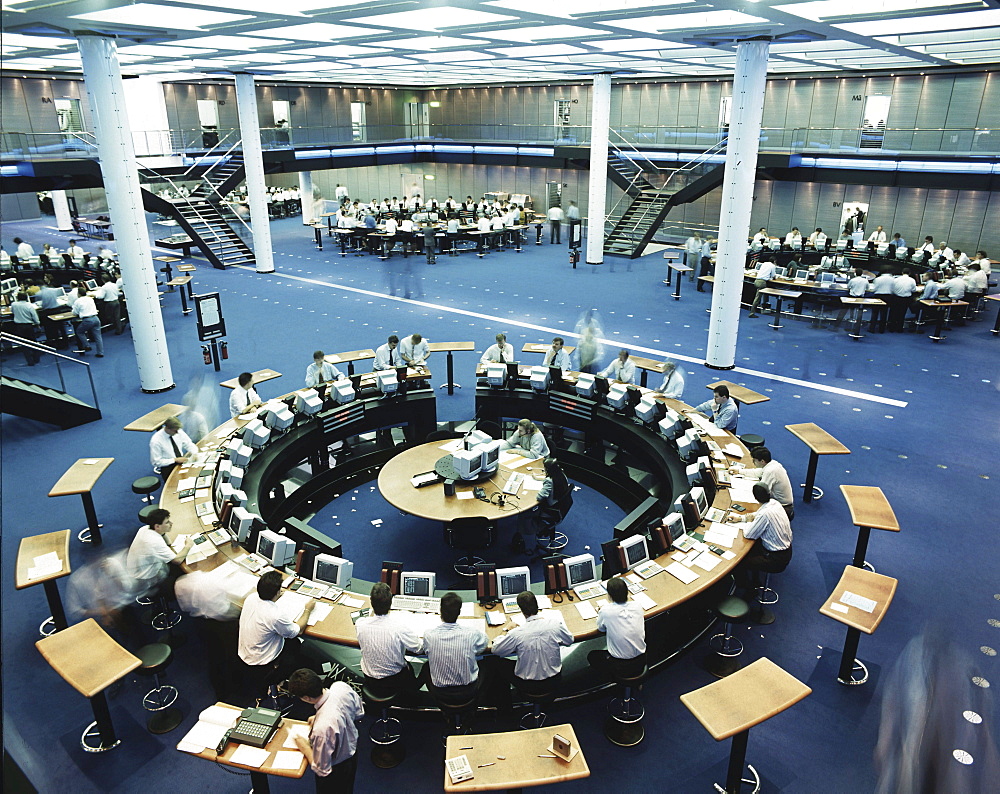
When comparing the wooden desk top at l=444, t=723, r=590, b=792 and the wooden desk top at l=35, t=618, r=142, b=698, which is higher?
the wooden desk top at l=35, t=618, r=142, b=698

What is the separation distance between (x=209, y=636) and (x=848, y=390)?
1207 centimetres

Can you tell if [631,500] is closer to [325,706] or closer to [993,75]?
[325,706]

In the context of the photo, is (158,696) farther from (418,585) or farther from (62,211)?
(62,211)

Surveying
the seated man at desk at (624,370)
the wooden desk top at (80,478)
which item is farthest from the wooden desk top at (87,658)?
the seated man at desk at (624,370)

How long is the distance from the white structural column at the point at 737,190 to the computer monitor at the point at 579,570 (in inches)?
339

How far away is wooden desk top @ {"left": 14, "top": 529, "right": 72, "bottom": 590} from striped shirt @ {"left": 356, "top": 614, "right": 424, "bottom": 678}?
334 centimetres

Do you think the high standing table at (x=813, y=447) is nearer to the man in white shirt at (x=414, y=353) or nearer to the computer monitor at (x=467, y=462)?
the computer monitor at (x=467, y=462)

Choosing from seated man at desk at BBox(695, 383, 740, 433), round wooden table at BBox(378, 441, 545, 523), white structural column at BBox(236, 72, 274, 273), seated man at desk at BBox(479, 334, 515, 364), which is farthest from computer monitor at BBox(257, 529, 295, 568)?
white structural column at BBox(236, 72, 274, 273)

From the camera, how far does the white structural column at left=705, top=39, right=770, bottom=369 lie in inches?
495

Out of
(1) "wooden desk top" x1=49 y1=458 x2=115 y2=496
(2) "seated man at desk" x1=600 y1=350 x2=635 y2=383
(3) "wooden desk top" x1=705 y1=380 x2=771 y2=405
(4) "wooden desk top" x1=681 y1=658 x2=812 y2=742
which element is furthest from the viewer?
(2) "seated man at desk" x1=600 y1=350 x2=635 y2=383

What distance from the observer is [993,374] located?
14312 millimetres

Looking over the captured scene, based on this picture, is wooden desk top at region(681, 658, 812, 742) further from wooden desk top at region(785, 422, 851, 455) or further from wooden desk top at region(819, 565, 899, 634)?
wooden desk top at region(785, 422, 851, 455)

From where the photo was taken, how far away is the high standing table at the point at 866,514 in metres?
7.66

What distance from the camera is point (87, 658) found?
5832 millimetres
